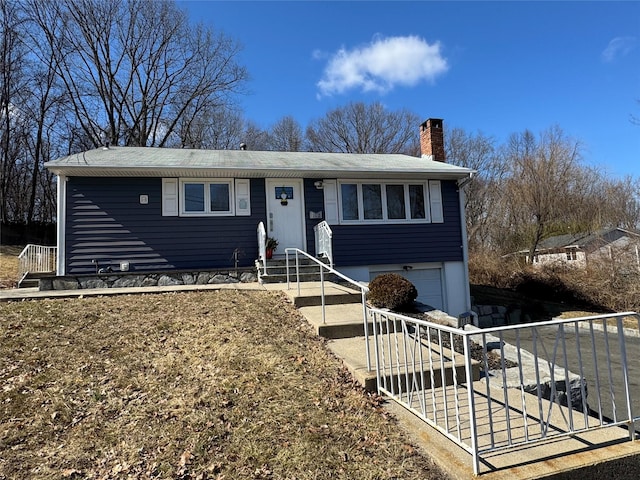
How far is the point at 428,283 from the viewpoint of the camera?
37.5ft

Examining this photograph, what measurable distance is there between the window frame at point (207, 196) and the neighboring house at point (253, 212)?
0.03 metres

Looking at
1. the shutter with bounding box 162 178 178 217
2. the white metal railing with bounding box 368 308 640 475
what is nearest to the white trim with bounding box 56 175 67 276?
the shutter with bounding box 162 178 178 217

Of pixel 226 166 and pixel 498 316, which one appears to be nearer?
pixel 226 166

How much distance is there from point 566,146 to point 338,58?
12.5 m

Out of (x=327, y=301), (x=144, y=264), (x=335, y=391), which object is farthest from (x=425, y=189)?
(x=335, y=391)

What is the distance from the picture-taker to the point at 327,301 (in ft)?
22.8

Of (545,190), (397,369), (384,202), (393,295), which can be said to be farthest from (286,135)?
(397,369)

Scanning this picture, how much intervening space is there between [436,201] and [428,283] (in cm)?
242

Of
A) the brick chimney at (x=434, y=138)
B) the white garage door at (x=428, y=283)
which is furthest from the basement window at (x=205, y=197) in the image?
the brick chimney at (x=434, y=138)

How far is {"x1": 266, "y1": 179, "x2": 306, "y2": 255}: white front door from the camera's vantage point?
10.6 meters

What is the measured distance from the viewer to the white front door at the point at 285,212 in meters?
10.6

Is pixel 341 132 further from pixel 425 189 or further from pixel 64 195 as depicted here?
pixel 64 195

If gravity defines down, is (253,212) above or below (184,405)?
above

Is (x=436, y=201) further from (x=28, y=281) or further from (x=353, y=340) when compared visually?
(x=28, y=281)
